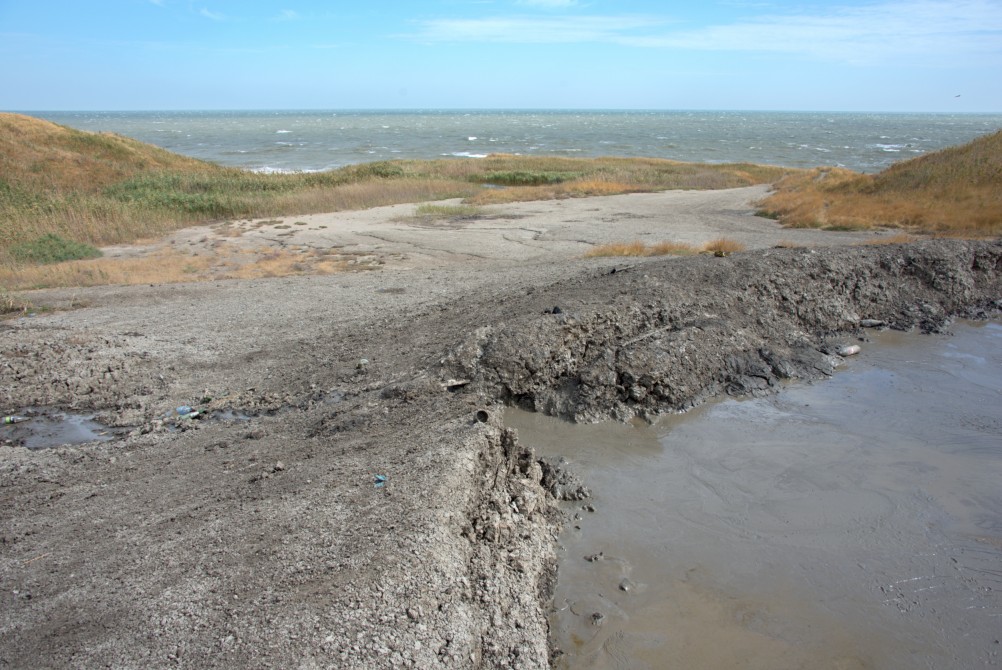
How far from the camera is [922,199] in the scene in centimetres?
1898

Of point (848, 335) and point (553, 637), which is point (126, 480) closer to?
point (553, 637)

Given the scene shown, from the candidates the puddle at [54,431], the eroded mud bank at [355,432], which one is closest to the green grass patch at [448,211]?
the eroded mud bank at [355,432]

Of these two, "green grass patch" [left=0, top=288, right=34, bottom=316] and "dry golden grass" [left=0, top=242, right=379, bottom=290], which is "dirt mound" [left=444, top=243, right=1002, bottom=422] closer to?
"dry golden grass" [left=0, top=242, right=379, bottom=290]

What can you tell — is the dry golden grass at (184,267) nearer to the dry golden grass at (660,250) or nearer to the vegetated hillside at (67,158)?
the dry golden grass at (660,250)

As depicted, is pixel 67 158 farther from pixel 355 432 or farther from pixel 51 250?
pixel 355 432

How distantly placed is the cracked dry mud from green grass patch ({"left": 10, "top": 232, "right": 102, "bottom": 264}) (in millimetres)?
4631

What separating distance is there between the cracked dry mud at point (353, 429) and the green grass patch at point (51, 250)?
4631 mm

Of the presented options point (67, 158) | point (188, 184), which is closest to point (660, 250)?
point (188, 184)

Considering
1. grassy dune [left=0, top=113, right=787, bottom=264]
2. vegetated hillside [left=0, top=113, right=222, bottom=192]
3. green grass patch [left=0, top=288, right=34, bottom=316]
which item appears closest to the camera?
green grass patch [left=0, top=288, right=34, bottom=316]

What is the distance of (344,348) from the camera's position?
8.20 meters

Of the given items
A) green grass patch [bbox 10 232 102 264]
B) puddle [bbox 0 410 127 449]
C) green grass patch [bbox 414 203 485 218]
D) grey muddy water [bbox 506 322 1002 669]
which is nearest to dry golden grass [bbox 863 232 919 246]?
grey muddy water [bbox 506 322 1002 669]

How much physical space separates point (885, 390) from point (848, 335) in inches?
76.3

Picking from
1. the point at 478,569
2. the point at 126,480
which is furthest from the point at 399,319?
the point at 478,569

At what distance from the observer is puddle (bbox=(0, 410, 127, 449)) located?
6.26 m
